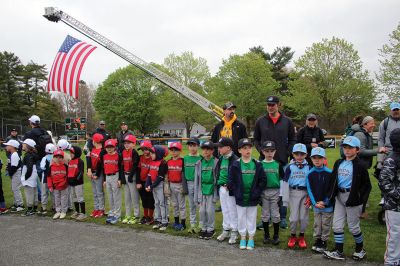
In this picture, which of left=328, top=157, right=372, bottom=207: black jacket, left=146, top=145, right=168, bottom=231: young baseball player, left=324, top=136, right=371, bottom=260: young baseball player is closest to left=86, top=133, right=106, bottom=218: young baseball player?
left=146, top=145, right=168, bottom=231: young baseball player

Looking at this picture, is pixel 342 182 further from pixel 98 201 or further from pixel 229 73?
pixel 229 73

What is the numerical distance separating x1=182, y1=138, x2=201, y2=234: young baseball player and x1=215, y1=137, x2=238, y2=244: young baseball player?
561mm

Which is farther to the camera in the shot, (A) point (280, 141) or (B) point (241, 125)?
(B) point (241, 125)

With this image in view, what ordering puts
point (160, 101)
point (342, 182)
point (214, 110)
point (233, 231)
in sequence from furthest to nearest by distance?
point (160, 101)
point (214, 110)
point (233, 231)
point (342, 182)

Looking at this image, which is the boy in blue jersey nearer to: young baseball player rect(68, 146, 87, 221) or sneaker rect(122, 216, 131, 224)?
sneaker rect(122, 216, 131, 224)

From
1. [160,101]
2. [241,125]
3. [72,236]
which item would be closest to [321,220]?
[241,125]

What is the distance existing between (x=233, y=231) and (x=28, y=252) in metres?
3.39

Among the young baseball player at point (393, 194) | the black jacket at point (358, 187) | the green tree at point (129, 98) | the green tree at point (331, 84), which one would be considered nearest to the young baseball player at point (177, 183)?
the black jacket at point (358, 187)

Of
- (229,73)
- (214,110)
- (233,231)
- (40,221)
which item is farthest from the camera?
(229,73)

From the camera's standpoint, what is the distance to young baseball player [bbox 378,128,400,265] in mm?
4297

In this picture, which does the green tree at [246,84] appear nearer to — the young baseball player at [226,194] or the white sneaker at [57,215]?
the white sneaker at [57,215]

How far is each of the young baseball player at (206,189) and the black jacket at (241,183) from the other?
1.75 ft

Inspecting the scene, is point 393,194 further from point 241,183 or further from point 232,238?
point 232,238

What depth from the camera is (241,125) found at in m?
6.95
